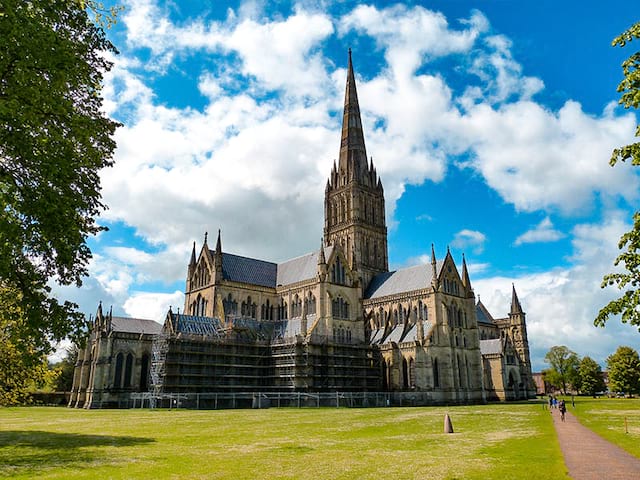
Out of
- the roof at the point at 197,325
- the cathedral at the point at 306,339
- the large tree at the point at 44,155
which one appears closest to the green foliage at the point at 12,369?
the large tree at the point at 44,155

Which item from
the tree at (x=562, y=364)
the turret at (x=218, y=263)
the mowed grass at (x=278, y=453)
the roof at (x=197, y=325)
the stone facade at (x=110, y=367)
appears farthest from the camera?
the tree at (x=562, y=364)

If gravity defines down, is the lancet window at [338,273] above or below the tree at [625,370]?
above

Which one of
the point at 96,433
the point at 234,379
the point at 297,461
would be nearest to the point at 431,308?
the point at 234,379

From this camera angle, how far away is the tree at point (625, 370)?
9499cm

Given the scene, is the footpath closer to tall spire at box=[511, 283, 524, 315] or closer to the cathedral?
the cathedral

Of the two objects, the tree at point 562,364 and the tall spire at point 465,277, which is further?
the tree at point 562,364

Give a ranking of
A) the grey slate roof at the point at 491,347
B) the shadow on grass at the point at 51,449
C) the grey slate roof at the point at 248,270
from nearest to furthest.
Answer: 1. the shadow on grass at the point at 51,449
2. the grey slate roof at the point at 248,270
3. the grey slate roof at the point at 491,347

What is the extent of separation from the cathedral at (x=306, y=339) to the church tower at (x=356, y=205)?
1431 millimetres

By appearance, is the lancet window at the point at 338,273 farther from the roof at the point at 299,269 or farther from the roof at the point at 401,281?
the roof at the point at 401,281

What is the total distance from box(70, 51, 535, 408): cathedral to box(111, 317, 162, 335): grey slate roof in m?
0.18

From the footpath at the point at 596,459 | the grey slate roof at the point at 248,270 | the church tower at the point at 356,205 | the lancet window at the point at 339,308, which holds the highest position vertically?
the church tower at the point at 356,205

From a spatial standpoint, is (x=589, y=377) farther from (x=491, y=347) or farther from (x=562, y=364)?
(x=491, y=347)

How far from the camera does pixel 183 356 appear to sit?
57844 mm

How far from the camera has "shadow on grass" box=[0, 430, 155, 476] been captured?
14961 millimetres
